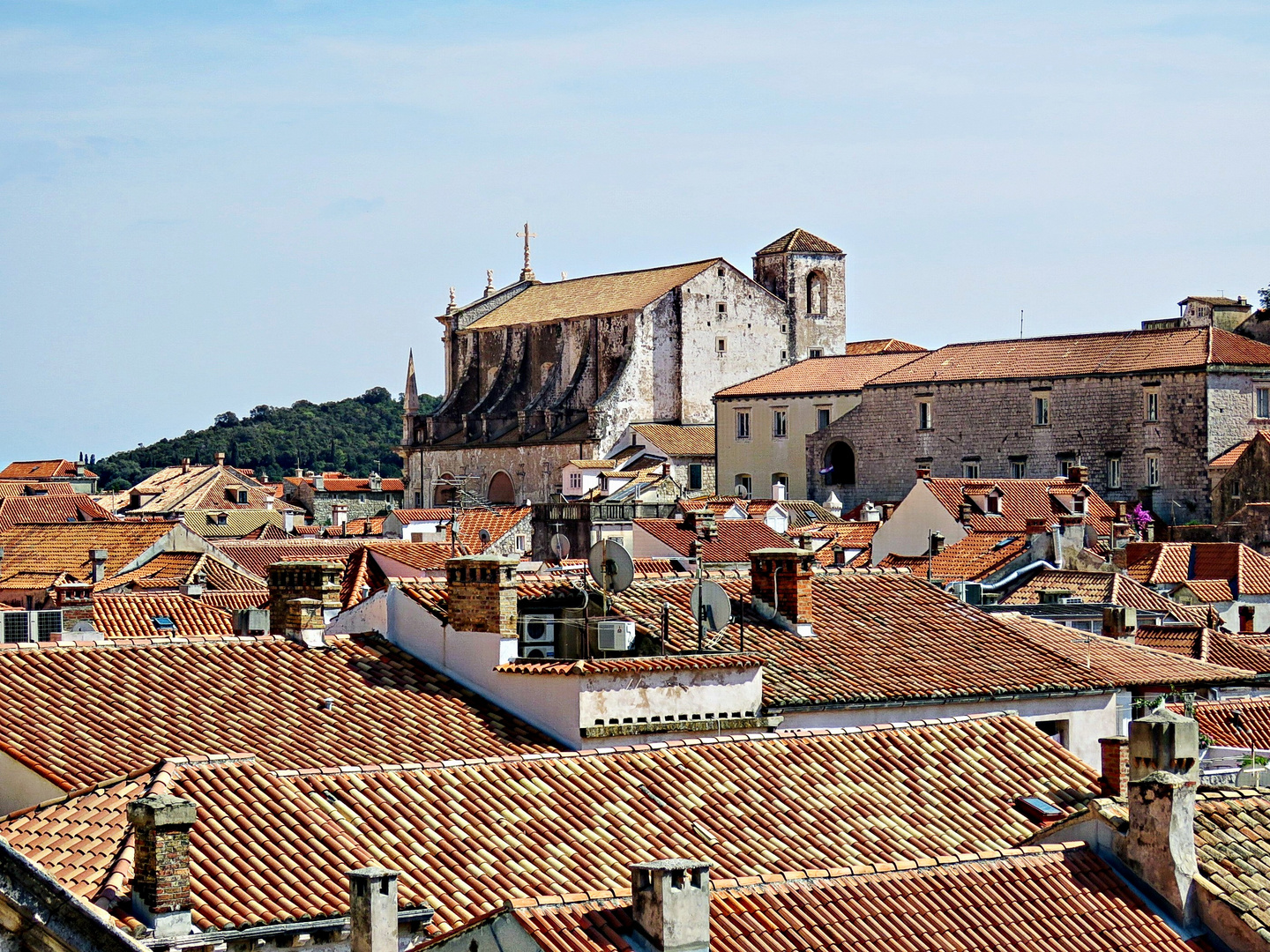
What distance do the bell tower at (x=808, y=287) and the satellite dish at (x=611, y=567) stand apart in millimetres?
75087

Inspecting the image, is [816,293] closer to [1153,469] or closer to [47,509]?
[1153,469]

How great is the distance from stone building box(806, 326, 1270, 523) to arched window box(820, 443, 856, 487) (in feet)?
0.26

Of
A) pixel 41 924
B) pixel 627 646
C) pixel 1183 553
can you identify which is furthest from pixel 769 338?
pixel 41 924

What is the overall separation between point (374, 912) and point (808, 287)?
84610mm

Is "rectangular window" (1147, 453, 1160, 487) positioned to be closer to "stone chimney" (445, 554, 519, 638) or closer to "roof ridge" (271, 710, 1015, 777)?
"roof ridge" (271, 710, 1015, 777)

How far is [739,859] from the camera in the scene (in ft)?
42.7

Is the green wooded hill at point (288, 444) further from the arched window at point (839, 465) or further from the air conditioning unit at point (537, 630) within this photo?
the air conditioning unit at point (537, 630)

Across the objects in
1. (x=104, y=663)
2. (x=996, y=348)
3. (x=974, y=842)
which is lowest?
(x=974, y=842)

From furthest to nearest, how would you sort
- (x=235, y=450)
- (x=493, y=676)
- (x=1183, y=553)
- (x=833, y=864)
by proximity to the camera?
1. (x=235, y=450)
2. (x=1183, y=553)
3. (x=493, y=676)
4. (x=833, y=864)

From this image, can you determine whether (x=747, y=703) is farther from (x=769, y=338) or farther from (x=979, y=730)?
(x=769, y=338)

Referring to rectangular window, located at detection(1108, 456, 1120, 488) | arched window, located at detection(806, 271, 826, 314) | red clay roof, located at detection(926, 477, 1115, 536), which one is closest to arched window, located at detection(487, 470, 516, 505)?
arched window, located at detection(806, 271, 826, 314)

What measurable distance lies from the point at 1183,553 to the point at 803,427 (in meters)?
35.1

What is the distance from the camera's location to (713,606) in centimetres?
1783

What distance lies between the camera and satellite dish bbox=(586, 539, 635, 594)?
60.3 ft
